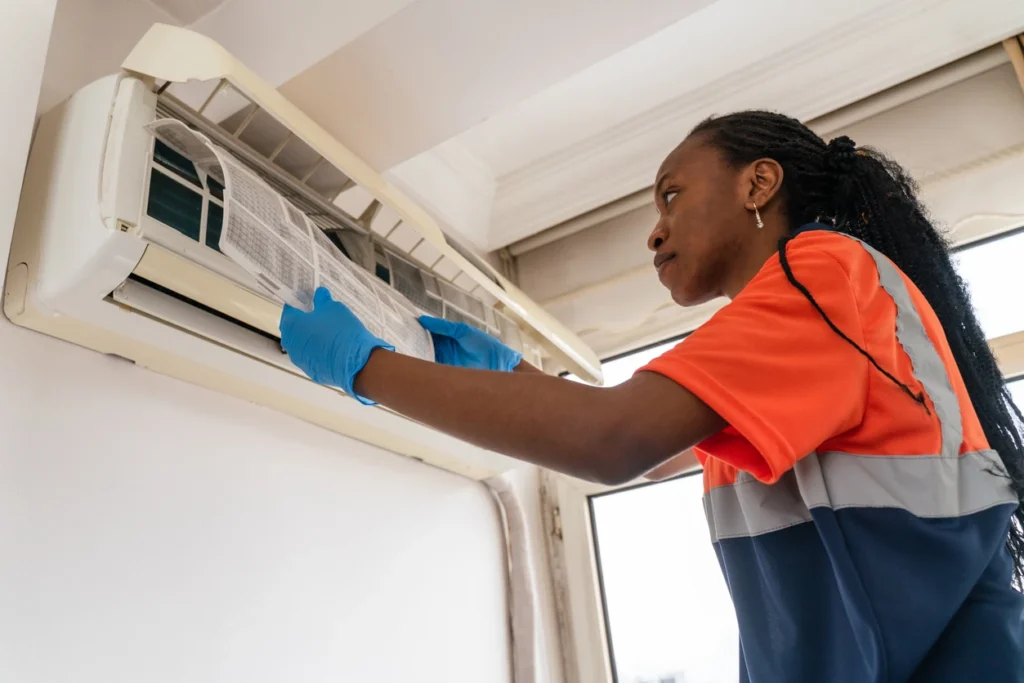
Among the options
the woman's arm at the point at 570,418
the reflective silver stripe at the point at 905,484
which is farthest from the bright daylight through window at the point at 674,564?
the woman's arm at the point at 570,418

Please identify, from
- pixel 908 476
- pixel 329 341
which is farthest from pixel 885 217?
pixel 329 341

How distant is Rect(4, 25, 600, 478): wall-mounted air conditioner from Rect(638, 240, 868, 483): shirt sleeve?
46 cm

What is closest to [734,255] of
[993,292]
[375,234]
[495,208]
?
[375,234]

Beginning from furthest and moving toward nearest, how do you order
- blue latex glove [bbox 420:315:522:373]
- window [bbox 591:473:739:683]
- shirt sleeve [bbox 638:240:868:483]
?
window [bbox 591:473:739:683]
blue latex glove [bbox 420:315:522:373]
shirt sleeve [bbox 638:240:868:483]

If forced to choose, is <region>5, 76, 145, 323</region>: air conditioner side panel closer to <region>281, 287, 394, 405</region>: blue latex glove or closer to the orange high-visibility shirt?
<region>281, 287, 394, 405</region>: blue latex glove

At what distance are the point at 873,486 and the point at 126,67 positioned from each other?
86 centimetres

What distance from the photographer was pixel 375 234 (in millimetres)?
1186

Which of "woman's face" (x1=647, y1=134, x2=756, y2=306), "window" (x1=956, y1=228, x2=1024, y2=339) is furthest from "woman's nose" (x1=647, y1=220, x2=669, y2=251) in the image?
"window" (x1=956, y1=228, x2=1024, y2=339)

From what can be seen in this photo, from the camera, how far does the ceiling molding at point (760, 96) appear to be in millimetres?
1509

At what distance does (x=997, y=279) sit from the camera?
5.03ft

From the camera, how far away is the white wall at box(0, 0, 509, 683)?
2.58 feet

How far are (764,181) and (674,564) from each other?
1068mm

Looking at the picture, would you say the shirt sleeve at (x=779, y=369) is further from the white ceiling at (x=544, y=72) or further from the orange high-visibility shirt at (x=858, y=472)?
the white ceiling at (x=544, y=72)

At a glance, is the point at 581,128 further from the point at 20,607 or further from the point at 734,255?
the point at 20,607
